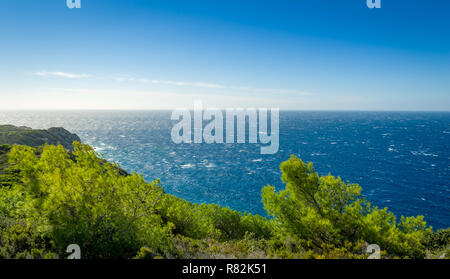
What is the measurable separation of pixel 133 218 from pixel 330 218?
58.9 feet

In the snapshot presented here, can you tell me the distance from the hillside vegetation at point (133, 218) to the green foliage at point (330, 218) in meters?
0.08

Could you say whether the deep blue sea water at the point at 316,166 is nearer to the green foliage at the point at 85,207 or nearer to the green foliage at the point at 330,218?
the green foliage at the point at 330,218

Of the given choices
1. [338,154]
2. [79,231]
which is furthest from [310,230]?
[338,154]

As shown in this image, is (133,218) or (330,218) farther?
(330,218)

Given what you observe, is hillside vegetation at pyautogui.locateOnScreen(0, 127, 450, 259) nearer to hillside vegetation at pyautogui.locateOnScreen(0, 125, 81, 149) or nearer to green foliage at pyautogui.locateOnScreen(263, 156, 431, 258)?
green foliage at pyautogui.locateOnScreen(263, 156, 431, 258)

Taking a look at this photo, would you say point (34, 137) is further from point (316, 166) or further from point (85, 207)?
point (316, 166)

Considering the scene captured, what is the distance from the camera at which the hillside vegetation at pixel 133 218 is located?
13328 mm

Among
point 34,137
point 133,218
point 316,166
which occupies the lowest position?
point 316,166

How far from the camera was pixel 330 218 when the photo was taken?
20.7 metres

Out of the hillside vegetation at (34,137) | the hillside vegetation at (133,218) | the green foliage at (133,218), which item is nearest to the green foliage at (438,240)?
the hillside vegetation at (133,218)

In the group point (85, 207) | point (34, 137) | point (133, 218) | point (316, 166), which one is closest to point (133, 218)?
point (133, 218)

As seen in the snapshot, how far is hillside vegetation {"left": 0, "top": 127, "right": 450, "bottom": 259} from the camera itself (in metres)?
13.3

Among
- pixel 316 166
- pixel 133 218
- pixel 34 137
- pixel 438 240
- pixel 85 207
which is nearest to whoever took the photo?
pixel 85 207
